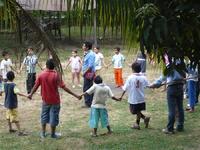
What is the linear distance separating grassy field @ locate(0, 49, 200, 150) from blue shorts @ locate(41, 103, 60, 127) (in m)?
0.33

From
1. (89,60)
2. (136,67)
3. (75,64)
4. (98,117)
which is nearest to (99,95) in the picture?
(98,117)

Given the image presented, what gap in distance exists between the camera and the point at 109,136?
32.8ft

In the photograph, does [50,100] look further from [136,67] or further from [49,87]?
[136,67]

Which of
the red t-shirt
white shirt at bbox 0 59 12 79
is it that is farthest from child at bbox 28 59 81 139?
white shirt at bbox 0 59 12 79

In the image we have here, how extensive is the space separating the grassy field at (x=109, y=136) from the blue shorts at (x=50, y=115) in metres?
0.33

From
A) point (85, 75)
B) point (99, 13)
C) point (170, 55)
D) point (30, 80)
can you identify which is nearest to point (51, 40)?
point (99, 13)

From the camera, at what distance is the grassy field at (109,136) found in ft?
30.6

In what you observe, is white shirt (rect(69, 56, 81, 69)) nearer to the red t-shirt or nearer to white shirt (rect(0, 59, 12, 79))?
white shirt (rect(0, 59, 12, 79))

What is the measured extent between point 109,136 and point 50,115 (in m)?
1.20

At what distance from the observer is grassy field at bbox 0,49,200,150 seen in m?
9.31

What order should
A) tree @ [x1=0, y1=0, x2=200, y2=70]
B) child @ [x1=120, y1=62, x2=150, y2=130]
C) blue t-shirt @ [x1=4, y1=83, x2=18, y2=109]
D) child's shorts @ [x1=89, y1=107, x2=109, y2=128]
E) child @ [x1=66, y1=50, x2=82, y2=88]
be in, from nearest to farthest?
tree @ [x1=0, y1=0, x2=200, y2=70] < child's shorts @ [x1=89, y1=107, x2=109, y2=128] < blue t-shirt @ [x1=4, y1=83, x2=18, y2=109] < child @ [x1=120, y1=62, x2=150, y2=130] < child @ [x1=66, y1=50, x2=82, y2=88]

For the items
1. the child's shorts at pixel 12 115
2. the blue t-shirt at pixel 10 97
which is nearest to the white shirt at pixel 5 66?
the blue t-shirt at pixel 10 97

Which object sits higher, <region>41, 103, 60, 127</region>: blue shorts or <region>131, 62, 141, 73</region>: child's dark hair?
<region>131, 62, 141, 73</region>: child's dark hair

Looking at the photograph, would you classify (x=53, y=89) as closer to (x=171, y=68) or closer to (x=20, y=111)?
(x=20, y=111)
